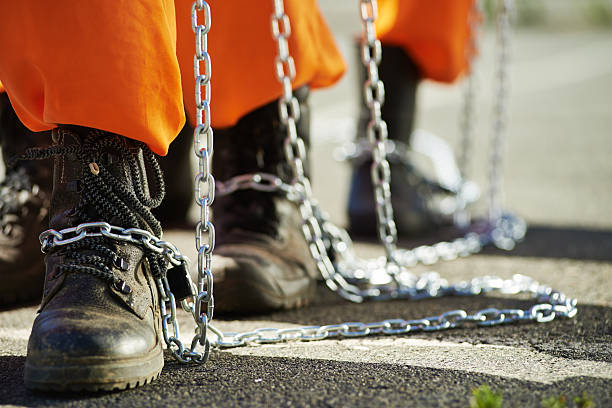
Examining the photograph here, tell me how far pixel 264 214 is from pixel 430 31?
1.16 metres

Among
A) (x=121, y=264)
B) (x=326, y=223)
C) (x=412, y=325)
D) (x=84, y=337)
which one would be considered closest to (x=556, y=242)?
(x=326, y=223)

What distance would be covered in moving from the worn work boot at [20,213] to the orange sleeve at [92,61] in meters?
0.54

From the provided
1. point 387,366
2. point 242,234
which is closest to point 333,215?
point 242,234

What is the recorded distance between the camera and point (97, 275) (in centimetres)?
146

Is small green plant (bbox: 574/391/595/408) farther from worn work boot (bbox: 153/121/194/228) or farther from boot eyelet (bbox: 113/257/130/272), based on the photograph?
worn work boot (bbox: 153/121/194/228)

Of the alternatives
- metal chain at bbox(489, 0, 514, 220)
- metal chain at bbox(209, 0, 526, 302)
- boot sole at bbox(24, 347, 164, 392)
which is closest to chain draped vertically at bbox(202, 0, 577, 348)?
metal chain at bbox(209, 0, 526, 302)

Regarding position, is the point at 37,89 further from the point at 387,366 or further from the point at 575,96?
the point at 575,96

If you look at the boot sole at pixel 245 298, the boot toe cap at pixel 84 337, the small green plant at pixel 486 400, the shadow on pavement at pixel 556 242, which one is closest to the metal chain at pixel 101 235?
the boot toe cap at pixel 84 337

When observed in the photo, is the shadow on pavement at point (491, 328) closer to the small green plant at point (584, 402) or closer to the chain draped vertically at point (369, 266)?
the chain draped vertically at point (369, 266)

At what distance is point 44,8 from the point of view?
145 cm

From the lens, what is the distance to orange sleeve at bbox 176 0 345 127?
2014 millimetres

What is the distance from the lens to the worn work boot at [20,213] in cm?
203

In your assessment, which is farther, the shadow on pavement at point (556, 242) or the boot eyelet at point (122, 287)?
the shadow on pavement at point (556, 242)

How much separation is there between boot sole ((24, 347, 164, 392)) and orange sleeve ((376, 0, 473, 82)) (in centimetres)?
178
